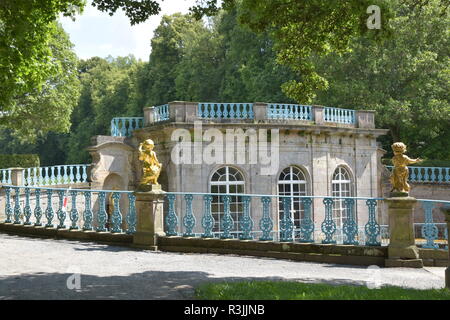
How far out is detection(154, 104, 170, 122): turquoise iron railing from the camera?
61.2ft

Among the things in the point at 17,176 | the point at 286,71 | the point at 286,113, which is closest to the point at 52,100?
the point at 17,176

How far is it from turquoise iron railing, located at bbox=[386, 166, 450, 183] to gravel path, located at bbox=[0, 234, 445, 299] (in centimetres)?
1580

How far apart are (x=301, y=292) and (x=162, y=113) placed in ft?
45.6

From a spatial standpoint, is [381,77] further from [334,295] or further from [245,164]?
[334,295]

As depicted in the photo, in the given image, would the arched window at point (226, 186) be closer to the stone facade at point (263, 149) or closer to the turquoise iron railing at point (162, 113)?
the stone facade at point (263, 149)

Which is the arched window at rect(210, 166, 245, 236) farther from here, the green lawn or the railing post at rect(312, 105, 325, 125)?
the green lawn

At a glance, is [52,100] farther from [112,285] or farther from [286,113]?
[112,285]

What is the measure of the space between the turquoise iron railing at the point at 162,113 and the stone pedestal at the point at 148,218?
29.0 ft

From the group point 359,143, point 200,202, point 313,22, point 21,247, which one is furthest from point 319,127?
point 21,247

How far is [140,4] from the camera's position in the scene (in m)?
9.31

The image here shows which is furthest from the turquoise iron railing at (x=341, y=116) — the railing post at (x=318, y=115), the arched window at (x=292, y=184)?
the arched window at (x=292, y=184)

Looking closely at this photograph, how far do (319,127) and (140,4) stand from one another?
36.4 ft

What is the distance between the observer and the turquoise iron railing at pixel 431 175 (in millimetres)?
23281
